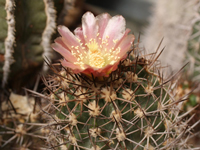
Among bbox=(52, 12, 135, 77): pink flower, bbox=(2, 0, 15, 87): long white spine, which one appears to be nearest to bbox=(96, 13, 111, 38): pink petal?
bbox=(52, 12, 135, 77): pink flower

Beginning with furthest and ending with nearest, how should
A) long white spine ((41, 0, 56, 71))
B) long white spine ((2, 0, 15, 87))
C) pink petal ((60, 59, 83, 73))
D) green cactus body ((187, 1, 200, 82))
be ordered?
green cactus body ((187, 1, 200, 82))
long white spine ((41, 0, 56, 71))
long white spine ((2, 0, 15, 87))
pink petal ((60, 59, 83, 73))

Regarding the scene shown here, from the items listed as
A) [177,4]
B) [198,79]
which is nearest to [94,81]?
[198,79]

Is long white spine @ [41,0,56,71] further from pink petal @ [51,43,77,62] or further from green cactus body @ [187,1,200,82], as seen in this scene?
green cactus body @ [187,1,200,82]

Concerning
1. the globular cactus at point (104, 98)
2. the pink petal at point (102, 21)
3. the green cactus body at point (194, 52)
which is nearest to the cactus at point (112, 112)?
the globular cactus at point (104, 98)

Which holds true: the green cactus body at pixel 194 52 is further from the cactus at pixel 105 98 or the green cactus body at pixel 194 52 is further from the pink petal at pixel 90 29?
the pink petal at pixel 90 29

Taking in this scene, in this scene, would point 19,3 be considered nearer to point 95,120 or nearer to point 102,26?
point 102,26

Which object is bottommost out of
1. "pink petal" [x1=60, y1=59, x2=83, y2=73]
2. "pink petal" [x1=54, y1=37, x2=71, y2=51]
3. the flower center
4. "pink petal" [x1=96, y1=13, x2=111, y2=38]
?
"pink petal" [x1=60, y1=59, x2=83, y2=73]

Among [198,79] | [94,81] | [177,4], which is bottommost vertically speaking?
[94,81]

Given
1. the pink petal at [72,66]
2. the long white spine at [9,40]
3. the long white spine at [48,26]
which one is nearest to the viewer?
the pink petal at [72,66]
